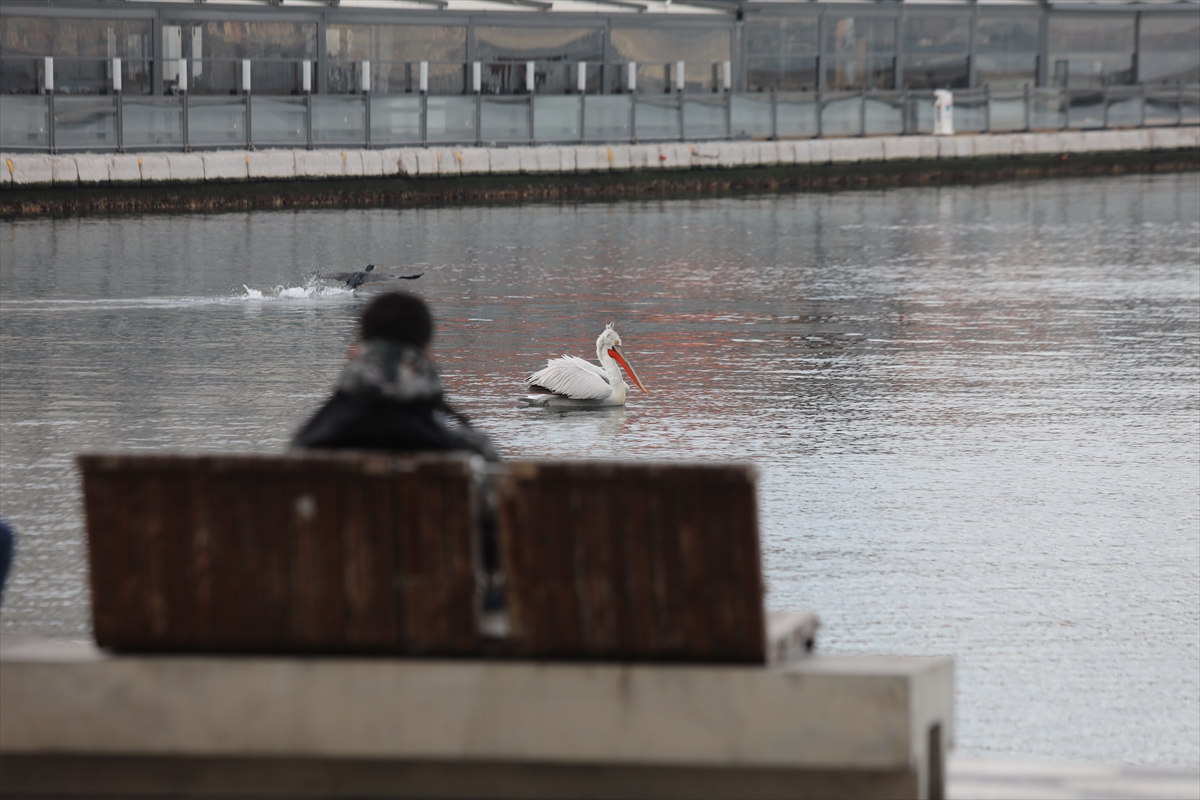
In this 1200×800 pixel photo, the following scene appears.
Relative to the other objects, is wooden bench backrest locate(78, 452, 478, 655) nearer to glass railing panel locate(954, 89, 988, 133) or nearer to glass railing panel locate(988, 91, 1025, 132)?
glass railing panel locate(954, 89, 988, 133)

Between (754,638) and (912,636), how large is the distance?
2752 mm

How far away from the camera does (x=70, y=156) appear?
3288cm

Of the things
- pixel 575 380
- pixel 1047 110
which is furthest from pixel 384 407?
pixel 1047 110

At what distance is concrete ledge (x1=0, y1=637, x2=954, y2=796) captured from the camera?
4.35 meters

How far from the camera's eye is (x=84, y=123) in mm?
34156

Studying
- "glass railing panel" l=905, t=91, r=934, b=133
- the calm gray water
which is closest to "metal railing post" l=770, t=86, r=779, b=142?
"glass railing panel" l=905, t=91, r=934, b=133

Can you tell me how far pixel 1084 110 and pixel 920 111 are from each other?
18.1ft

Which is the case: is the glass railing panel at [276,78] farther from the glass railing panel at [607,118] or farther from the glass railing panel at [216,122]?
the glass railing panel at [607,118]

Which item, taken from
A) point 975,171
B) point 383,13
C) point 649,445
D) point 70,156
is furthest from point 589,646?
point 975,171

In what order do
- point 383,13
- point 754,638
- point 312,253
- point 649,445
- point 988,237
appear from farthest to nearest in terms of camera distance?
point 383,13 < point 988,237 < point 312,253 < point 649,445 < point 754,638

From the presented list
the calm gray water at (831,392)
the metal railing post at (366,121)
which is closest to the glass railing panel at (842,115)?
the metal railing post at (366,121)

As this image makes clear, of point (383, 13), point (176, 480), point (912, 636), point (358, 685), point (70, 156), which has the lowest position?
point (912, 636)

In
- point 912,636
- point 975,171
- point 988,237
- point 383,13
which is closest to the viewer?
point 912,636

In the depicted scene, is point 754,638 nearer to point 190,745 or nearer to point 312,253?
point 190,745
